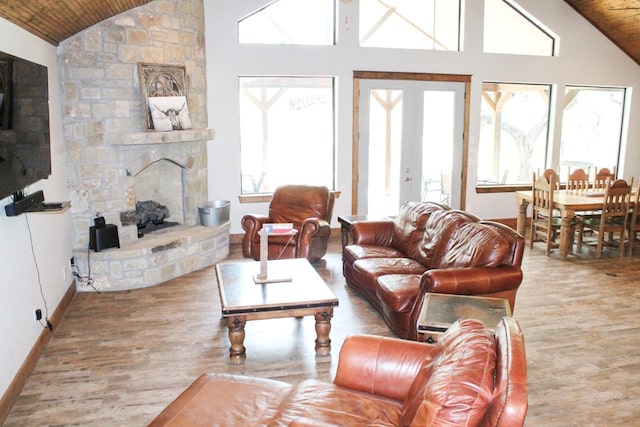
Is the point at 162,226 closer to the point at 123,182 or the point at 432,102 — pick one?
the point at 123,182

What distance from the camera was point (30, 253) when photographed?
3682 mm

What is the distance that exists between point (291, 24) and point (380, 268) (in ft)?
13.0

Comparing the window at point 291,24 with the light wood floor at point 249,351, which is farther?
the window at point 291,24

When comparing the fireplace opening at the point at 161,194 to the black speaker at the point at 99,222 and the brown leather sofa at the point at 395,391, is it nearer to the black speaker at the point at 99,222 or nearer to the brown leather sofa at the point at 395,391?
the black speaker at the point at 99,222

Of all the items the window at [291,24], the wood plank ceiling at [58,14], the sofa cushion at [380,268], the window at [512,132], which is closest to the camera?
the wood plank ceiling at [58,14]

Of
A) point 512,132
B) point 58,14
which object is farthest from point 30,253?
point 512,132

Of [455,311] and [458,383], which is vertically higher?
[458,383]

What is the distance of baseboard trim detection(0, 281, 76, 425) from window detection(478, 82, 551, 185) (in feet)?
19.8

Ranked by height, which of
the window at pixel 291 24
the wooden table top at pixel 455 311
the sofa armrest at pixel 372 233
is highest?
the window at pixel 291 24

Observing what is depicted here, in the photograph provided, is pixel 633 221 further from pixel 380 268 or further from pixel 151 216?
pixel 151 216

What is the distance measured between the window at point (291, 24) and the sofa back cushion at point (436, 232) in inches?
135

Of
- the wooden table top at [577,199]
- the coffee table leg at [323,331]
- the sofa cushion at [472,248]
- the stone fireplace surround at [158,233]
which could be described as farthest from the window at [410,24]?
the coffee table leg at [323,331]

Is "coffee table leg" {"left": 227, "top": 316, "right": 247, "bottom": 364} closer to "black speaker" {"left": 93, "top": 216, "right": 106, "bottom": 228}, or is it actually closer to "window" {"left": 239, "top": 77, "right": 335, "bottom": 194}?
"black speaker" {"left": 93, "top": 216, "right": 106, "bottom": 228}

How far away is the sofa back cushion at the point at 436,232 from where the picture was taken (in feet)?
14.2
